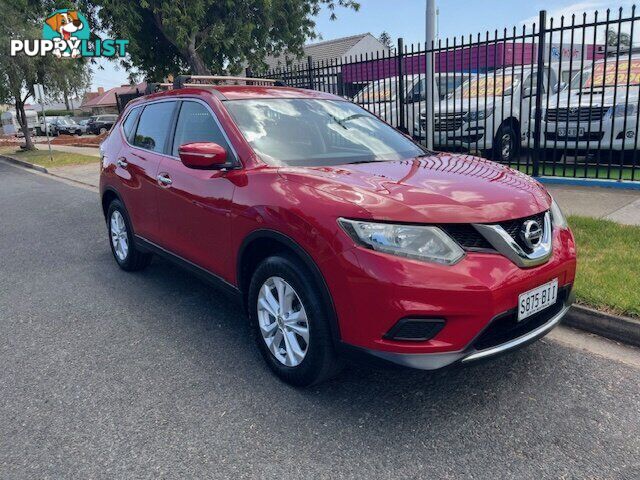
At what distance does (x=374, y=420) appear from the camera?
267cm

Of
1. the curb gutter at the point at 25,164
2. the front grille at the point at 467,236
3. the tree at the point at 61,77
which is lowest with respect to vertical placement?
the curb gutter at the point at 25,164

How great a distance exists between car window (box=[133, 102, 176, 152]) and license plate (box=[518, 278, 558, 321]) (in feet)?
9.79

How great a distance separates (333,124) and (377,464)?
2.41 m

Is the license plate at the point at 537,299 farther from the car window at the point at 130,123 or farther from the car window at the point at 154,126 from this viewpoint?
the car window at the point at 130,123

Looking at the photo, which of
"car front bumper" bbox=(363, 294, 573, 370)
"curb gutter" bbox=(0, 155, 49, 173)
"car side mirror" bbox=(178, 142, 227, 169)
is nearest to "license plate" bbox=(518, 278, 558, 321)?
"car front bumper" bbox=(363, 294, 573, 370)

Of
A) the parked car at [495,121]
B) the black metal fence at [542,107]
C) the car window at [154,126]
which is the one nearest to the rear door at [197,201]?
the car window at [154,126]

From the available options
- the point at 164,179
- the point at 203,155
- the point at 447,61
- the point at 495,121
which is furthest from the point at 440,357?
the point at 495,121

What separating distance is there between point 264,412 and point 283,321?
496 millimetres

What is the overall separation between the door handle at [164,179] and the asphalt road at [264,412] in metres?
1.06

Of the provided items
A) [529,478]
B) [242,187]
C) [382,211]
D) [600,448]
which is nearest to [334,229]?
[382,211]

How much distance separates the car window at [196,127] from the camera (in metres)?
3.56

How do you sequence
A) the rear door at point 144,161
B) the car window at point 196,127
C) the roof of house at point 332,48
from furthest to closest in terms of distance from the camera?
the roof of house at point 332,48, the rear door at point 144,161, the car window at point 196,127

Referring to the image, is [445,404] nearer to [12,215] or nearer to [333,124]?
[333,124]

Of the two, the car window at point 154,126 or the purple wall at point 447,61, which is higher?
the purple wall at point 447,61
